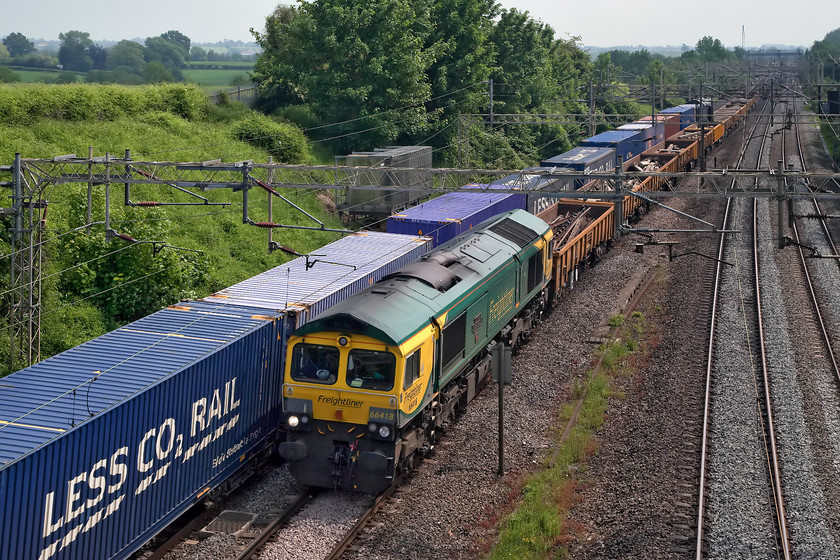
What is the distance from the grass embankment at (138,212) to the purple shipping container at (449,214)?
6361 millimetres

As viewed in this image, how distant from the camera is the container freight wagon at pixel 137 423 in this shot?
1102 centimetres

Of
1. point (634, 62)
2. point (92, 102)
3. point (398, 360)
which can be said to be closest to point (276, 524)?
point (398, 360)

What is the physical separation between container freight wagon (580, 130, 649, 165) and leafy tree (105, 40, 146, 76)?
35783 millimetres

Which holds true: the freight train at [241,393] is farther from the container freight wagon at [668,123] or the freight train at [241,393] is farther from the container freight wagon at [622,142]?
the container freight wagon at [668,123]

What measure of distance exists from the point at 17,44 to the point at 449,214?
62.4 metres

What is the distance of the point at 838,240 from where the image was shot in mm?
38938

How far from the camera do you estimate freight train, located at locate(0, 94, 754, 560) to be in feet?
37.7

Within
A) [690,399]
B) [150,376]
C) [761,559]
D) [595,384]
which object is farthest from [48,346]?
[761,559]

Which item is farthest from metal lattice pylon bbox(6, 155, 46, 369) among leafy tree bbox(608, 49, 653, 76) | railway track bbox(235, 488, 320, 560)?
leafy tree bbox(608, 49, 653, 76)

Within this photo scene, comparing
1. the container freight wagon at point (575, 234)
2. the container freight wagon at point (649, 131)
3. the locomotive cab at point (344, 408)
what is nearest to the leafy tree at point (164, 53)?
the container freight wagon at point (649, 131)

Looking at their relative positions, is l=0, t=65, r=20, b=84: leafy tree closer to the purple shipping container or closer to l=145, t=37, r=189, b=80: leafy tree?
l=145, t=37, r=189, b=80: leafy tree

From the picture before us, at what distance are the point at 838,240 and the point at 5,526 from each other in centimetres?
3727

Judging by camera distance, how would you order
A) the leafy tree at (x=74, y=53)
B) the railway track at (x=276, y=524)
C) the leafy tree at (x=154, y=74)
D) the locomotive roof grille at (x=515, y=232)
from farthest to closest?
the leafy tree at (x=74, y=53), the leafy tree at (x=154, y=74), the locomotive roof grille at (x=515, y=232), the railway track at (x=276, y=524)

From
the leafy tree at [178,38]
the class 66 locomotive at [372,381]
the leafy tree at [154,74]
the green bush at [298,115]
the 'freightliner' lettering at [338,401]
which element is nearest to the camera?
the class 66 locomotive at [372,381]
